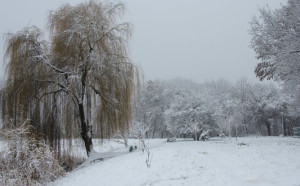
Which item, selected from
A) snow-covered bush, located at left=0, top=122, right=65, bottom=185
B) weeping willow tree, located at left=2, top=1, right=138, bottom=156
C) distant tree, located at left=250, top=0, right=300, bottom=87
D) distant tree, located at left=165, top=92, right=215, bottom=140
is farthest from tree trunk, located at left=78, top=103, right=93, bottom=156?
distant tree, located at left=165, top=92, right=215, bottom=140

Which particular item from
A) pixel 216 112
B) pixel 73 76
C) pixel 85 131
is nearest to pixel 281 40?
pixel 73 76

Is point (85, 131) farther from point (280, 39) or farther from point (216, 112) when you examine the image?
point (216, 112)

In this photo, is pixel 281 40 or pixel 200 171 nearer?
pixel 200 171

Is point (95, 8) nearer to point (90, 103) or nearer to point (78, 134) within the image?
point (90, 103)

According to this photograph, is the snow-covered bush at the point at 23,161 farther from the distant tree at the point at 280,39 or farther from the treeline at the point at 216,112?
the distant tree at the point at 280,39

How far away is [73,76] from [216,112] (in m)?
15.6

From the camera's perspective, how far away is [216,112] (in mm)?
23375

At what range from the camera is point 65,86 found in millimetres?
12102

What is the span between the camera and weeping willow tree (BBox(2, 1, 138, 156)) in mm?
12023

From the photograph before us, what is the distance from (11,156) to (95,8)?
28.0 feet

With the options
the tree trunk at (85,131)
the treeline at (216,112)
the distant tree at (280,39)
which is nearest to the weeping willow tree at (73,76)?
the tree trunk at (85,131)

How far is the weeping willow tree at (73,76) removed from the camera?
473 inches

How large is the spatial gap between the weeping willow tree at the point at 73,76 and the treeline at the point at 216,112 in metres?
2.08

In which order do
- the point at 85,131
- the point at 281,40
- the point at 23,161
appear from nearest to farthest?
the point at 23,161
the point at 281,40
the point at 85,131
